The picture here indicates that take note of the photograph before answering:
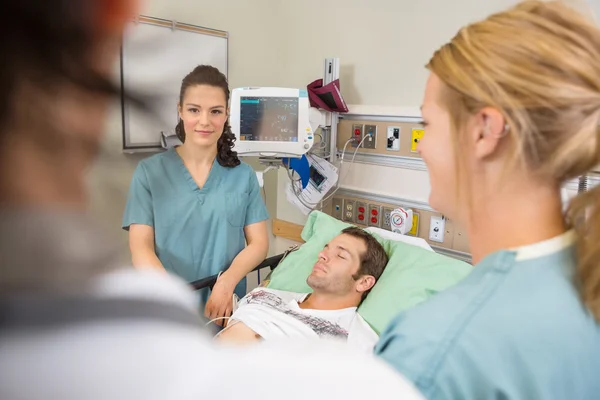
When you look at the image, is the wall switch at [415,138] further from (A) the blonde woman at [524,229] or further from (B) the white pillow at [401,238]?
(A) the blonde woman at [524,229]

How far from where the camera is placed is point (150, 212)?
6.45 ft

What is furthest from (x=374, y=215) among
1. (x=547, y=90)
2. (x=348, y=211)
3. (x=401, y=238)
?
(x=547, y=90)

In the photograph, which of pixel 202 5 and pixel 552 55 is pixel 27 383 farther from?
pixel 202 5

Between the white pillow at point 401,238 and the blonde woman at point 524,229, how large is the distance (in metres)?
1.57

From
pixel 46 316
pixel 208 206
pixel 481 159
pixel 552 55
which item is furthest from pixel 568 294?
pixel 208 206

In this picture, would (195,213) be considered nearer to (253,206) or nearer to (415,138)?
(253,206)

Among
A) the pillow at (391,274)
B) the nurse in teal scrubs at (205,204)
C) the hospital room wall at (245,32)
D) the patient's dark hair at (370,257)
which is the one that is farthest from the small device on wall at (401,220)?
the hospital room wall at (245,32)

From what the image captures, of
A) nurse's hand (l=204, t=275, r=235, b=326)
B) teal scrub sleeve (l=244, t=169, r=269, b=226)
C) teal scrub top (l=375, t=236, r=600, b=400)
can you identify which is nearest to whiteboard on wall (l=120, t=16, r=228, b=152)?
teal scrub top (l=375, t=236, r=600, b=400)

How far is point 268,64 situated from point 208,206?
4.64 ft

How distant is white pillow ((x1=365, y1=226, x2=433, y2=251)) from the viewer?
2.39m

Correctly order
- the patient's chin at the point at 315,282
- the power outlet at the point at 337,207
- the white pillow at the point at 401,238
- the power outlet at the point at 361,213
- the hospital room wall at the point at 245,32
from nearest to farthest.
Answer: the patient's chin at the point at 315,282, the white pillow at the point at 401,238, the hospital room wall at the point at 245,32, the power outlet at the point at 361,213, the power outlet at the point at 337,207

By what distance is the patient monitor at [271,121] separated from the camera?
8.00 ft

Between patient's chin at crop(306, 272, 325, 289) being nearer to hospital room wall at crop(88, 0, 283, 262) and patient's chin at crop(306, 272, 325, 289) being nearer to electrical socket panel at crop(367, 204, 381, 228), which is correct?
electrical socket panel at crop(367, 204, 381, 228)

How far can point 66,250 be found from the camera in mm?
252
